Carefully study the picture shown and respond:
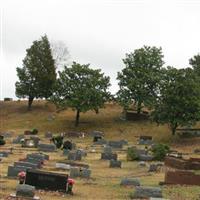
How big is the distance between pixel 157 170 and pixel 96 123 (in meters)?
38.0

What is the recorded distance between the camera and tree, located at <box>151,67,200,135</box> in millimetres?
63375

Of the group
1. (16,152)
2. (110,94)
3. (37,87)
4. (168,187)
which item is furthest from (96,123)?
(168,187)

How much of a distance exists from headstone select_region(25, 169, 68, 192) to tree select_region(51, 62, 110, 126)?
46.9 m

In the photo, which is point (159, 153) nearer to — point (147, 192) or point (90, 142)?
point (90, 142)

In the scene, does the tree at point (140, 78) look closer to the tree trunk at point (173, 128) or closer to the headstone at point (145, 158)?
the tree trunk at point (173, 128)

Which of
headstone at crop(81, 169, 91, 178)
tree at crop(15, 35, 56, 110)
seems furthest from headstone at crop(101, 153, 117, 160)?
tree at crop(15, 35, 56, 110)

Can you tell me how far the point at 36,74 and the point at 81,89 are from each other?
1266 cm

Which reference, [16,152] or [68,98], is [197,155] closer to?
[16,152]

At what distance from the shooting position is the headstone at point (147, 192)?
2683cm

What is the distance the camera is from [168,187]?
30.9 metres

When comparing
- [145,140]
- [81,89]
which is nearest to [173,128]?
[145,140]

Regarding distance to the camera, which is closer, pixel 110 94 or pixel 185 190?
pixel 185 190

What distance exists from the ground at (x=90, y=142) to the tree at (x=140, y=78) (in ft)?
10.7

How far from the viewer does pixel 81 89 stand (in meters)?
76.7
